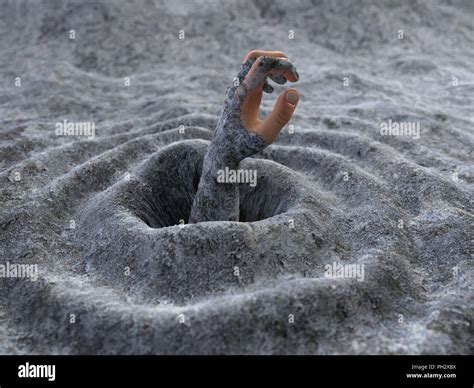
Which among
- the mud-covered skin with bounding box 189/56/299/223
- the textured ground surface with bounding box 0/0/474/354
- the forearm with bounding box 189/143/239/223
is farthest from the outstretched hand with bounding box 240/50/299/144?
the textured ground surface with bounding box 0/0/474/354

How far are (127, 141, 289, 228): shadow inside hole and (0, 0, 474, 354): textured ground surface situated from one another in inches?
0.6

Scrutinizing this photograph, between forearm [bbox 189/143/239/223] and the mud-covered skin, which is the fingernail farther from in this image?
forearm [bbox 189/143/239/223]

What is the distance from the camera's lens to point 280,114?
3482mm

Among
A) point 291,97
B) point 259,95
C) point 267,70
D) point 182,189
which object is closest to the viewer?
point 291,97

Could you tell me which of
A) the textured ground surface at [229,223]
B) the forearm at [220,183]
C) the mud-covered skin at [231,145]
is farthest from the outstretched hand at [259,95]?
the textured ground surface at [229,223]

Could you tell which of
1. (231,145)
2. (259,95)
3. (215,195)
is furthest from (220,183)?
(259,95)

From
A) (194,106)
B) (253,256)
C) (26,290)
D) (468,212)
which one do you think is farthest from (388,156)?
(26,290)

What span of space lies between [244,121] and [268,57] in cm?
52

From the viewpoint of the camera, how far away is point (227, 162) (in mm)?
3830

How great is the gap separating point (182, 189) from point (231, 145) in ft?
3.62

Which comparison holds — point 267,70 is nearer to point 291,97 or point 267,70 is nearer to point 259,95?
point 259,95

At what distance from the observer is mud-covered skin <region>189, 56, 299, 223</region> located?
11.8ft

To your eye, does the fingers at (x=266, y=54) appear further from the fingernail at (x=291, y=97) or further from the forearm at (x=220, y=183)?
the forearm at (x=220, y=183)

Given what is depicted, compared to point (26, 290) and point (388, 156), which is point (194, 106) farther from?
point (26, 290)
